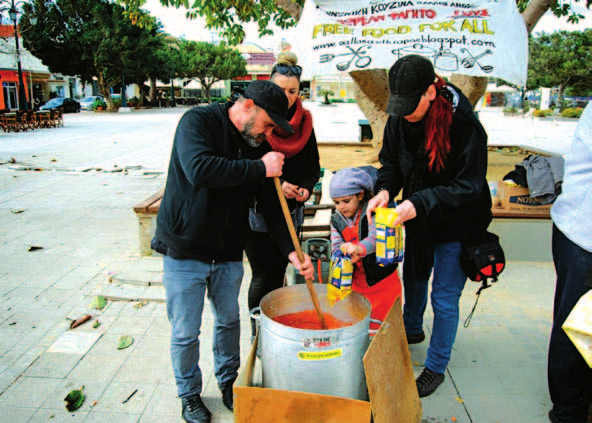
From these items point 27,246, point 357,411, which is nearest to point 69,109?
point 27,246

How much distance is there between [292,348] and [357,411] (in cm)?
35

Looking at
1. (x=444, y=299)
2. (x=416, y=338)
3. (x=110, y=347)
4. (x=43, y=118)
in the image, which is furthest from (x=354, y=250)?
(x=43, y=118)

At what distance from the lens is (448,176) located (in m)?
2.56

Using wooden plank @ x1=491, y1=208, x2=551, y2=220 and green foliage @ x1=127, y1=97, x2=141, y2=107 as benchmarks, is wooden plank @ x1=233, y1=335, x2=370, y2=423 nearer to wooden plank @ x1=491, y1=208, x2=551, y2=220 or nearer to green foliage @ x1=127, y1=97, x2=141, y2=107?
wooden plank @ x1=491, y1=208, x2=551, y2=220

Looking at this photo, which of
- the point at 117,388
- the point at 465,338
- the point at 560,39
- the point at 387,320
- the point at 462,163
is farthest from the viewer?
the point at 560,39

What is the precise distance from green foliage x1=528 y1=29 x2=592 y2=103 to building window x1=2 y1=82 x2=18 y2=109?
41.4 meters

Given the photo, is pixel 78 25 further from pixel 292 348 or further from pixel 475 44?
pixel 292 348

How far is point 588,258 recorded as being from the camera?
7.39 feet

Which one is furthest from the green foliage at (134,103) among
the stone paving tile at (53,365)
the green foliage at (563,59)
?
the stone paving tile at (53,365)

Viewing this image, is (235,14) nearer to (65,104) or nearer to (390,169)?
(390,169)

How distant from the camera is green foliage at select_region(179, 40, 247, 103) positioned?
4834cm

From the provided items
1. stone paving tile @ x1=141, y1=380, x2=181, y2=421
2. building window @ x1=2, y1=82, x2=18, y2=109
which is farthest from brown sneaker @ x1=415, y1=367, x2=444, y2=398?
building window @ x1=2, y1=82, x2=18, y2=109

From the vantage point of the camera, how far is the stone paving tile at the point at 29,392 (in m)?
2.76

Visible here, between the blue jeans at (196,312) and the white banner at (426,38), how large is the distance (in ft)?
12.2
